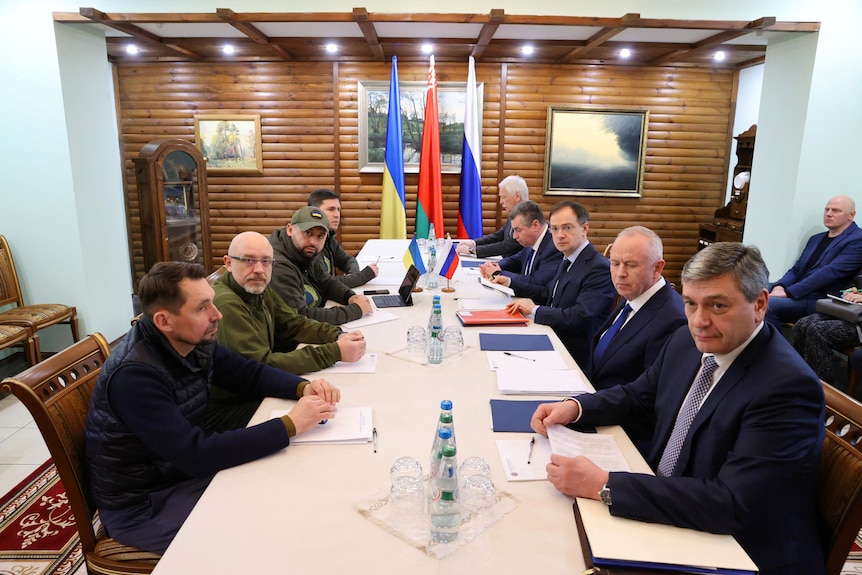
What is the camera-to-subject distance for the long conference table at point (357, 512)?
45.6 inches

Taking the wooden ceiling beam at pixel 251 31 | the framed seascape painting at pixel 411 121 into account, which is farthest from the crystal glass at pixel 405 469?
the framed seascape painting at pixel 411 121

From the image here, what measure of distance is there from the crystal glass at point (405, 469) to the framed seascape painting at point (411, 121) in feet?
16.9

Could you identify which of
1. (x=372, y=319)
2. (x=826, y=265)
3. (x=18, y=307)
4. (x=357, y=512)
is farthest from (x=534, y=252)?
(x=18, y=307)

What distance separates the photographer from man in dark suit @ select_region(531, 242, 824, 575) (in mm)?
1269

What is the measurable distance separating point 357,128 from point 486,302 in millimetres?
3737

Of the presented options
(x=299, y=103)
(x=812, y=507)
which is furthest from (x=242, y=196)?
(x=812, y=507)

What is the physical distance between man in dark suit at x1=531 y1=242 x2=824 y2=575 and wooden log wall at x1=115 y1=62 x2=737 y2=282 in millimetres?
5154

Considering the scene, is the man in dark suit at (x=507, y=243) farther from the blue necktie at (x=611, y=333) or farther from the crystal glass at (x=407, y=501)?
the crystal glass at (x=407, y=501)

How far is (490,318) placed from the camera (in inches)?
114

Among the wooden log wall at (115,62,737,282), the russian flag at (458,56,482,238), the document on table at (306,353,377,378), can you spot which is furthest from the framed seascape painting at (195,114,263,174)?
the document on table at (306,353,377,378)

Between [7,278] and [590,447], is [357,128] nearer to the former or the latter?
[7,278]

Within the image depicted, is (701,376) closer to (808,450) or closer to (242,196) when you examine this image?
(808,450)

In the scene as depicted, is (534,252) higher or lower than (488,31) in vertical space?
lower

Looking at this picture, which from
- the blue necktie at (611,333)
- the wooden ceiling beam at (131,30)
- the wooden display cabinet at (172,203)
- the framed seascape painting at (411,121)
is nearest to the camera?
the blue necktie at (611,333)
